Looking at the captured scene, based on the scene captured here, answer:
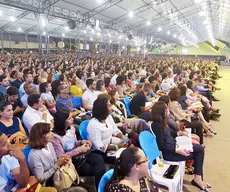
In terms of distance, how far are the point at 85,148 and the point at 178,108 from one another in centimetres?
227

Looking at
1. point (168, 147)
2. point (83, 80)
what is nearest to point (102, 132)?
point (168, 147)

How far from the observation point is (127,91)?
21.8ft

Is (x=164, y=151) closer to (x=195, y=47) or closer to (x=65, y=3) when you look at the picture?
(x=65, y=3)

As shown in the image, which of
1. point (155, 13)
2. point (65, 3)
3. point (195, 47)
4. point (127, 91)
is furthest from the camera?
point (195, 47)

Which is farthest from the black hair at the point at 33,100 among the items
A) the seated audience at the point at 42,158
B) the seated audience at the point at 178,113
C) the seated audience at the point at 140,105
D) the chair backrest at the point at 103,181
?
the seated audience at the point at 178,113

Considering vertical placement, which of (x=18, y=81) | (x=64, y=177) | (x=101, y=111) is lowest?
(x=64, y=177)

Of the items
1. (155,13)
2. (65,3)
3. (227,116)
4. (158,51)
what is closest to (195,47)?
(158,51)

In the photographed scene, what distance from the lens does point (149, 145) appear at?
2760mm

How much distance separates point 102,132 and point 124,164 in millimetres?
1140

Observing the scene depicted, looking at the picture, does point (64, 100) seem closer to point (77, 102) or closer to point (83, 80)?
point (77, 102)

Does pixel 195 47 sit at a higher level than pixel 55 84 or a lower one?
higher

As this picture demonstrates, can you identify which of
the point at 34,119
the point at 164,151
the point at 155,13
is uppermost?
the point at 155,13

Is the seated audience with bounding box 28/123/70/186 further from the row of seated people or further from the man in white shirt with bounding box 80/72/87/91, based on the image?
the man in white shirt with bounding box 80/72/87/91

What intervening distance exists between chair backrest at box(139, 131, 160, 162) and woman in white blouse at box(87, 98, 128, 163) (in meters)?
0.31
